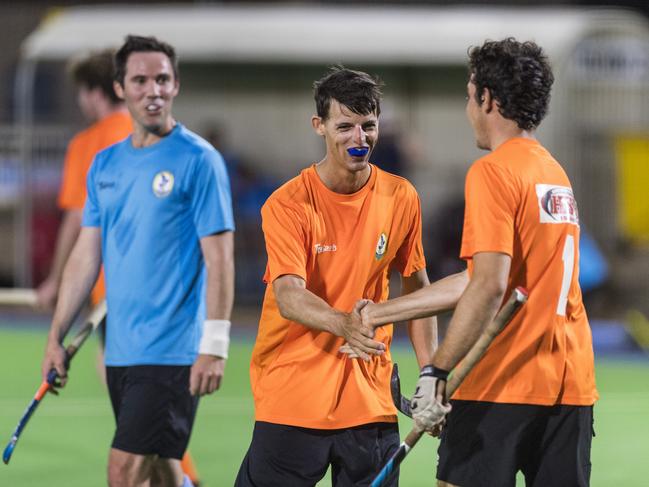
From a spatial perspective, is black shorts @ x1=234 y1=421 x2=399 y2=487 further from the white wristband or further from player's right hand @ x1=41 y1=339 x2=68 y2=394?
player's right hand @ x1=41 y1=339 x2=68 y2=394

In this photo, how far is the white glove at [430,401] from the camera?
4902mm

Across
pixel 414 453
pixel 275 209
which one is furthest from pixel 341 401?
pixel 414 453

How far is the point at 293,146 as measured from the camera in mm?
19125

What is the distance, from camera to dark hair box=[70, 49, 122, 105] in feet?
28.4

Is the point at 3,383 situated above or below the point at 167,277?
below

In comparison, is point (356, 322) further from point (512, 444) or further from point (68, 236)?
point (68, 236)

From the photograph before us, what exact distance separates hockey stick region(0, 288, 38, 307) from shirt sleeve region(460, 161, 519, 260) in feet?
46.9

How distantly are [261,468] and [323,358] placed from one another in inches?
19.4

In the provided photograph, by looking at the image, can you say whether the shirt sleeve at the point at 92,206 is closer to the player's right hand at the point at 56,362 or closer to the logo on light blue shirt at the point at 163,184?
the logo on light blue shirt at the point at 163,184

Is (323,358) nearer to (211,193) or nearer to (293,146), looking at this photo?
(211,193)

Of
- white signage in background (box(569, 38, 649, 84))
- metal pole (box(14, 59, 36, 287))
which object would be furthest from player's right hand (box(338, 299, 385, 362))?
metal pole (box(14, 59, 36, 287))

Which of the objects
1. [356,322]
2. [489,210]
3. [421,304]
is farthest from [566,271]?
[356,322]

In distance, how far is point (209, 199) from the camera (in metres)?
6.47

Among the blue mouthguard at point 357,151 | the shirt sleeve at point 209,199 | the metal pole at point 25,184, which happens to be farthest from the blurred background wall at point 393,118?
the blue mouthguard at point 357,151
